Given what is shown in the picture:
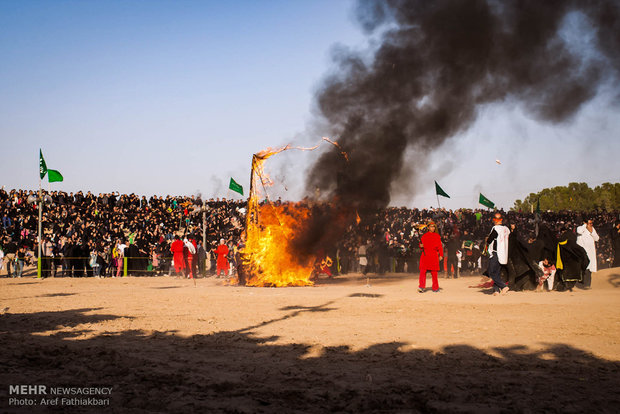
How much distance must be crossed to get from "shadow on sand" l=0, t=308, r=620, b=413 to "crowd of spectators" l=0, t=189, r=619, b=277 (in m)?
17.9

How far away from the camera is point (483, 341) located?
27.6 feet

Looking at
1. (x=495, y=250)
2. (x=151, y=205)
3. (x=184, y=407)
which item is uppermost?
(x=151, y=205)

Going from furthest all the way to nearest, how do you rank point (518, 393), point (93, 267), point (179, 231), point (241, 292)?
point (179, 231) → point (93, 267) → point (241, 292) → point (518, 393)

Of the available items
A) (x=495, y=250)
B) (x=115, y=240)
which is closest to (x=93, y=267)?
(x=115, y=240)

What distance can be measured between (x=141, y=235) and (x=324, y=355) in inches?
953

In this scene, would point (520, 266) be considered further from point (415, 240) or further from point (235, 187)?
point (235, 187)

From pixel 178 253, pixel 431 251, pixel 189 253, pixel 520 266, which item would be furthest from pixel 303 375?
pixel 189 253

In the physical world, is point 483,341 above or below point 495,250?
below

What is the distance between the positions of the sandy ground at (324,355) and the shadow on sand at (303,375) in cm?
2

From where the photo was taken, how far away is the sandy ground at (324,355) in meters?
5.39

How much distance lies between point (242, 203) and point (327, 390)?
28620 millimetres

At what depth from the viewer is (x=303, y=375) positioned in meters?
6.45

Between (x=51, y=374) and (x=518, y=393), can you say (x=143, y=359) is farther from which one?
(x=518, y=393)

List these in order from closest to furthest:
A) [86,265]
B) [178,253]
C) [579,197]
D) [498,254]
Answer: [498,254] → [178,253] → [86,265] → [579,197]
